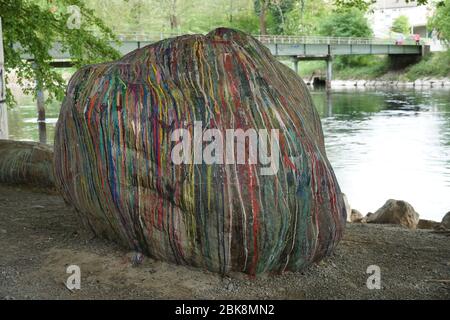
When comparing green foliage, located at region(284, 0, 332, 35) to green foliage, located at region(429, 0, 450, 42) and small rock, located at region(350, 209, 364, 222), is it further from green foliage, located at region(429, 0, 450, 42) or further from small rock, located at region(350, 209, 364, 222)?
small rock, located at region(350, 209, 364, 222)

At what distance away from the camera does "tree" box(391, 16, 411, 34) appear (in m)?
75.8

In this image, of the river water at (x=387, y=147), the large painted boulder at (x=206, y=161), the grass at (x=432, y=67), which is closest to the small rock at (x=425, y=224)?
the large painted boulder at (x=206, y=161)

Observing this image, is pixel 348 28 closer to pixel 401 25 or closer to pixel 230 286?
pixel 401 25

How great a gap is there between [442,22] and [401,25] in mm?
23369

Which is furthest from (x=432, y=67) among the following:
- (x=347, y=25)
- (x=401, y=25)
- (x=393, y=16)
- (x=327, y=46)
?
(x=393, y=16)

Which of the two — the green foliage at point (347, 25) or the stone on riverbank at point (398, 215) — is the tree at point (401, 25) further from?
the stone on riverbank at point (398, 215)

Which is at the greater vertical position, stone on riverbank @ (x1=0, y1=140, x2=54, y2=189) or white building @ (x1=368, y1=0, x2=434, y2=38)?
white building @ (x1=368, y1=0, x2=434, y2=38)

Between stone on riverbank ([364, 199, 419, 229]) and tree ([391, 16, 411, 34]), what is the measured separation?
72004 millimetres

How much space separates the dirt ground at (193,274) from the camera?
14.3 feet

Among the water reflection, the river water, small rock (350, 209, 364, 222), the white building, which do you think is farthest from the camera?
the white building

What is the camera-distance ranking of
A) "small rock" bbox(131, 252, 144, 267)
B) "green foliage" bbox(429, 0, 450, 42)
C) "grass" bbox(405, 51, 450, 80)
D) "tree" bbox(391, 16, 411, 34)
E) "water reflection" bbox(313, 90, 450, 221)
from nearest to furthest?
"small rock" bbox(131, 252, 144, 267) → "water reflection" bbox(313, 90, 450, 221) → "green foliage" bbox(429, 0, 450, 42) → "grass" bbox(405, 51, 450, 80) → "tree" bbox(391, 16, 411, 34)

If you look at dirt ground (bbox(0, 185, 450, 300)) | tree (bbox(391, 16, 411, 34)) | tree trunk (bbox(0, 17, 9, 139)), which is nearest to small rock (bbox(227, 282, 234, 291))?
dirt ground (bbox(0, 185, 450, 300))

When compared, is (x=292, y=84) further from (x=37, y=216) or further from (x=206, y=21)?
(x=206, y=21)

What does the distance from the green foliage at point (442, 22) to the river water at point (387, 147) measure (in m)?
17.8
